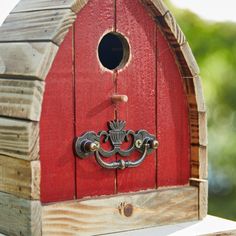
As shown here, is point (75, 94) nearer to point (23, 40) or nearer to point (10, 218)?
point (23, 40)

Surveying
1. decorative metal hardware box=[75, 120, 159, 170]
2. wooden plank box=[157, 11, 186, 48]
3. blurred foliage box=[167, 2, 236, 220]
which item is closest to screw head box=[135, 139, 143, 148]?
decorative metal hardware box=[75, 120, 159, 170]

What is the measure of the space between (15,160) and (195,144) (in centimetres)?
71

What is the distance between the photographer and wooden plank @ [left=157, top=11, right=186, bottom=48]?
2400 millimetres

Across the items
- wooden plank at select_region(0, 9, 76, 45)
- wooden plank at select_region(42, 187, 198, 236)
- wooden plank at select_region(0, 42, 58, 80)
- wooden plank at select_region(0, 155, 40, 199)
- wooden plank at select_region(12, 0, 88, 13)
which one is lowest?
wooden plank at select_region(42, 187, 198, 236)

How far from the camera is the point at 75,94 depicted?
220 centimetres

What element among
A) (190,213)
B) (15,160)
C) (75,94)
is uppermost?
(75,94)

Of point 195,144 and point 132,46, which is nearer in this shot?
point 132,46

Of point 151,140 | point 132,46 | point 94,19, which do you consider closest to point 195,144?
point 151,140

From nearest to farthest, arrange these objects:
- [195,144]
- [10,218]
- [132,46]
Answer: [10,218] → [132,46] → [195,144]

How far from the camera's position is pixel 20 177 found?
2104 millimetres

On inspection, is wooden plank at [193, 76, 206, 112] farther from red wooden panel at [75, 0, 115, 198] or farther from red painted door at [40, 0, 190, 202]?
red wooden panel at [75, 0, 115, 198]

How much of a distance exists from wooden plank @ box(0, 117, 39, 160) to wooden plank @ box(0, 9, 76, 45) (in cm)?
25

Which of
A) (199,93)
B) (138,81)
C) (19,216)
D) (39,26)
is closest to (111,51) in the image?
(138,81)

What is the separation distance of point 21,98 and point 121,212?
0.53 metres
